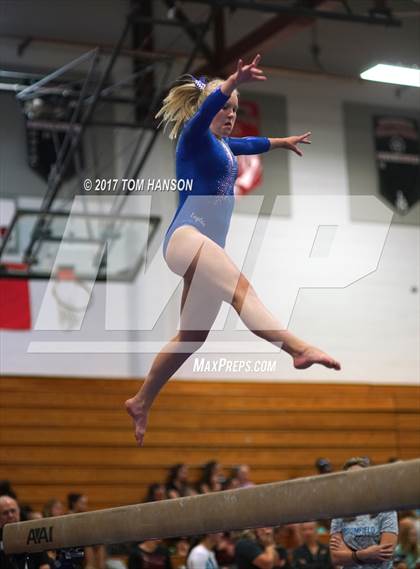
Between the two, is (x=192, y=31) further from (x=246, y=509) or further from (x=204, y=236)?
(x=246, y=509)

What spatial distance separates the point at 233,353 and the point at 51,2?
8.85m

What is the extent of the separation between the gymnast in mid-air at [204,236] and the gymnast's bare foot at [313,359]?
4 centimetres

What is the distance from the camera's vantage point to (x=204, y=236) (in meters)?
4.48

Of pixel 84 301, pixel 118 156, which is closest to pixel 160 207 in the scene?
pixel 118 156

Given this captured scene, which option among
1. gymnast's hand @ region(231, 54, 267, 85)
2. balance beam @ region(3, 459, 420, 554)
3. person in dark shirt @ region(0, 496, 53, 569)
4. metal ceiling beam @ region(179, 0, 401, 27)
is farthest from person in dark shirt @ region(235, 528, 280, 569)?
metal ceiling beam @ region(179, 0, 401, 27)

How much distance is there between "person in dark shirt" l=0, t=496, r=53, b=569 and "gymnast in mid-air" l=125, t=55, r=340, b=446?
1.21 metres

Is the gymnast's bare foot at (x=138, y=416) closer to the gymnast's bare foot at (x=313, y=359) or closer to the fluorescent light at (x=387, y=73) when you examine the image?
the gymnast's bare foot at (x=313, y=359)

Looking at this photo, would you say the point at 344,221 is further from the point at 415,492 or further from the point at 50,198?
the point at 415,492

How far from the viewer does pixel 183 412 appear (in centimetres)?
1277

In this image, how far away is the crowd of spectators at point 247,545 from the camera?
5.62 meters

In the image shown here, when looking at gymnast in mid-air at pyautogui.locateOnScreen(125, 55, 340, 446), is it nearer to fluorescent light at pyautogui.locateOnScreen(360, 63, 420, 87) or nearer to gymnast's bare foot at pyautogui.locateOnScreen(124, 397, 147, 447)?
gymnast's bare foot at pyautogui.locateOnScreen(124, 397, 147, 447)

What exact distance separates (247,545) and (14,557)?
2.91 metres

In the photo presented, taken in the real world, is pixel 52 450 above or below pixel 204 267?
below

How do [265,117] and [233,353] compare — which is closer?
[233,353]
